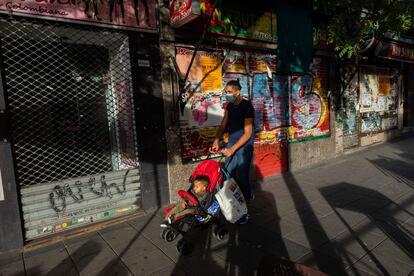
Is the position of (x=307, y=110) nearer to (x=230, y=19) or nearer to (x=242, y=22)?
(x=242, y=22)

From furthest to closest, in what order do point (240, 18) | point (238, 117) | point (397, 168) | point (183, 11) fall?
point (397, 168)
point (240, 18)
point (183, 11)
point (238, 117)

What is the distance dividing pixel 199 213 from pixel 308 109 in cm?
527

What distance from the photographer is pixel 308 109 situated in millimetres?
7676

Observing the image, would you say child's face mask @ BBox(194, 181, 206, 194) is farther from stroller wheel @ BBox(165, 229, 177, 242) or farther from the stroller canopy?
stroller wheel @ BBox(165, 229, 177, 242)

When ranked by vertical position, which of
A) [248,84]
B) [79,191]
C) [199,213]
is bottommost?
[199,213]

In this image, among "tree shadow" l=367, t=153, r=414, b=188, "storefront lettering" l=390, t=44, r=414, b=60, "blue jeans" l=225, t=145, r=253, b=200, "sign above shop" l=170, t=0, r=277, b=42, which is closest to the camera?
"blue jeans" l=225, t=145, r=253, b=200

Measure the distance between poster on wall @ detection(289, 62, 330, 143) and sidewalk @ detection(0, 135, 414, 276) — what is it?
2331 mm

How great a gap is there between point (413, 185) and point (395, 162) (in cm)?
227

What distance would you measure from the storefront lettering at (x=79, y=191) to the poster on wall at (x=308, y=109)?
453 cm

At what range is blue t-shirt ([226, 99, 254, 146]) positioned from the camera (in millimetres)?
4188

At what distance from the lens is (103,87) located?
4.93 metres

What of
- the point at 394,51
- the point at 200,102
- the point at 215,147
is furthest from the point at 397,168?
the point at 215,147

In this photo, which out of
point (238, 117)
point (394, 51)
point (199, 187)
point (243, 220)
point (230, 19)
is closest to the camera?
point (199, 187)

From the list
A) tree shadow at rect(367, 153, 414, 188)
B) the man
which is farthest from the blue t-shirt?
tree shadow at rect(367, 153, 414, 188)
